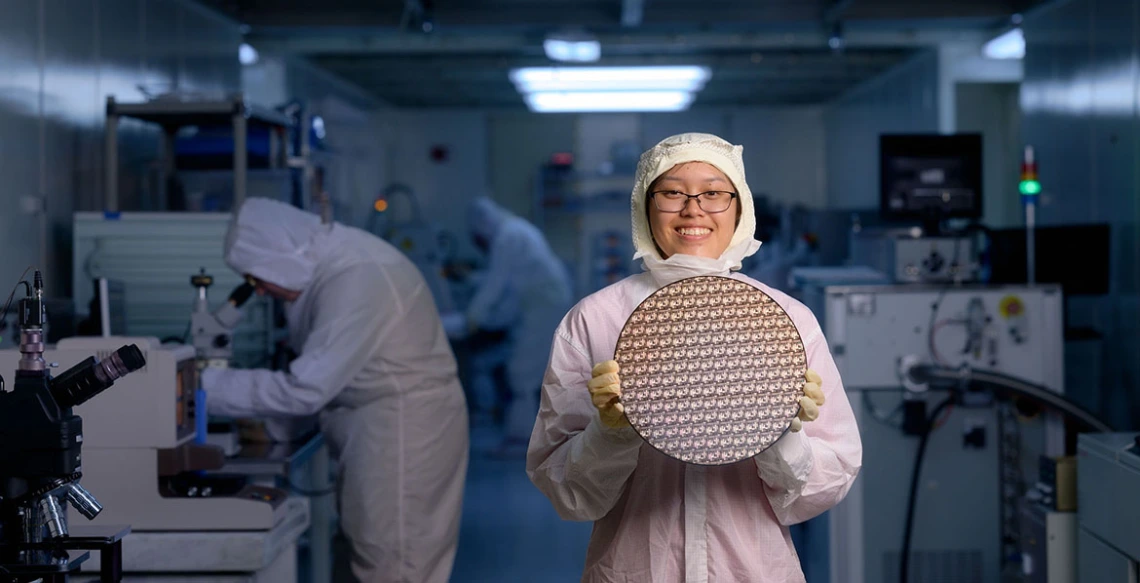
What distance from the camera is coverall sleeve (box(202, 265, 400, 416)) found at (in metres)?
2.46

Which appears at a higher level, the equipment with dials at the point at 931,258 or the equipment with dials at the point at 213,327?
the equipment with dials at the point at 931,258

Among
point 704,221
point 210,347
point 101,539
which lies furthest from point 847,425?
point 210,347

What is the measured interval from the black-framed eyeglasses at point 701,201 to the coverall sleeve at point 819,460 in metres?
0.18

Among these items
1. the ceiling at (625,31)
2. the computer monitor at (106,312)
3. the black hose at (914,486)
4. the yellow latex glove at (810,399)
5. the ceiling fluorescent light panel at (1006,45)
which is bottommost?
the black hose at (914,486)

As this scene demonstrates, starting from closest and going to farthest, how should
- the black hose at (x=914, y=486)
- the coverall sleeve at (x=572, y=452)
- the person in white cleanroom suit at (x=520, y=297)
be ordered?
1. the coverall sleeve at (x=572, y=452)
2. the black hose at (x=914, y=486)
3. the person in white cleanroom suit at (x=520, y=297)

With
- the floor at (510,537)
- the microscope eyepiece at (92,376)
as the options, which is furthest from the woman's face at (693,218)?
the floor at (510,537)

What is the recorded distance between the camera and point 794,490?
1.32 metres

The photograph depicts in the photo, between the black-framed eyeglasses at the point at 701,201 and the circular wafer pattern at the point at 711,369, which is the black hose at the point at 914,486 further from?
the circular wafer pattern at the point at 711,369

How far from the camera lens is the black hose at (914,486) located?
10.3ft

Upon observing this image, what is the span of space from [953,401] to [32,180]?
8.76ft

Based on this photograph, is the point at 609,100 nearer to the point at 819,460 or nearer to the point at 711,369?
the point at 819,460

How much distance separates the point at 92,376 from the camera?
143cm

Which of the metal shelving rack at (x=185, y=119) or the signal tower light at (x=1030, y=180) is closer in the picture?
the metal shelving rack at (x=185, y=119)

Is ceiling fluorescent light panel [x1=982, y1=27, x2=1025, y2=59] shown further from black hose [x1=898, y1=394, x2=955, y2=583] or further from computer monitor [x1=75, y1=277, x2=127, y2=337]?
computer monitor [x1=75, y1=277, x2=127, y2=337]
